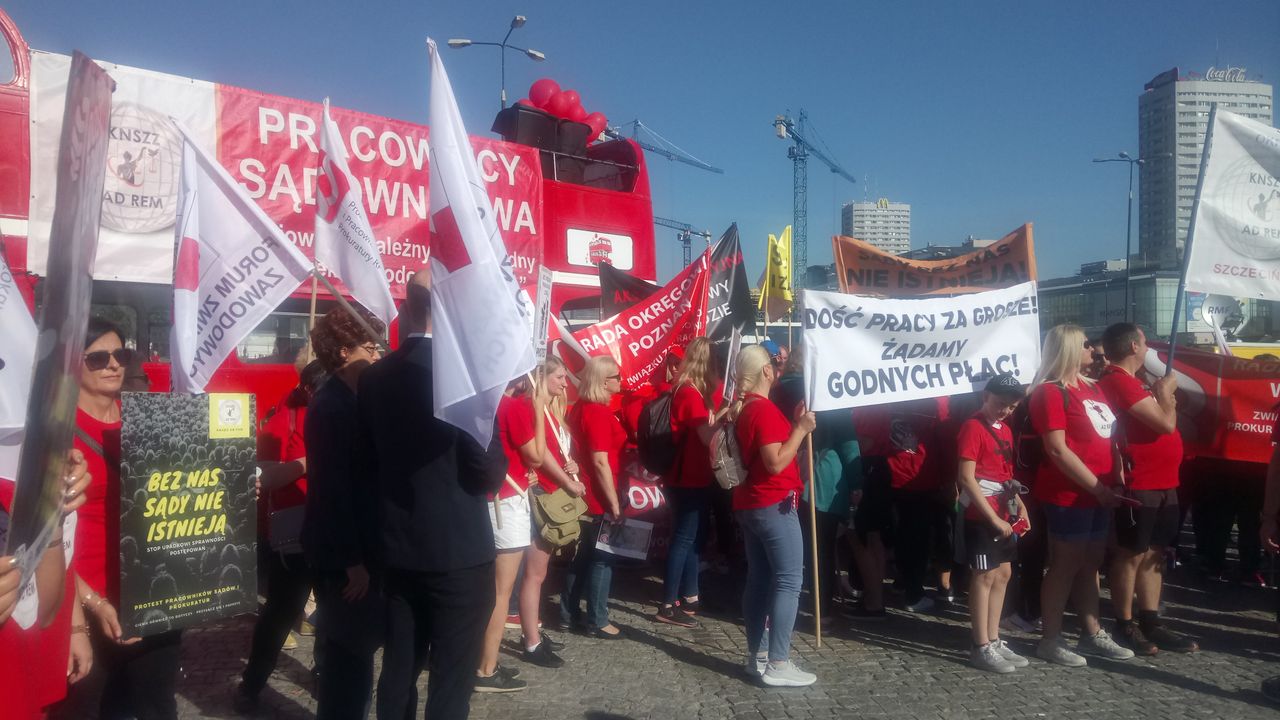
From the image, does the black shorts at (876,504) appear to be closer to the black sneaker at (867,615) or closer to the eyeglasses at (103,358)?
the black sneaker at (867,615)

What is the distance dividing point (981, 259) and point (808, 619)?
2823 millimetres

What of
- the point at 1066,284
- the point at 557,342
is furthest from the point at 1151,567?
the point at 1066,284

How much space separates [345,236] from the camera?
512cm

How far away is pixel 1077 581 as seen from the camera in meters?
5.29

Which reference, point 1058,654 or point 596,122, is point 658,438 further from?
point 596,122

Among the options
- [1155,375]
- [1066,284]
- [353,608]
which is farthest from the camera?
[1066,284]

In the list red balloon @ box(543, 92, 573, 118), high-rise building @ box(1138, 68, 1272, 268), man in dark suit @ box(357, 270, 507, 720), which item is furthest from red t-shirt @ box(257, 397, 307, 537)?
high-rise building @ box(1138, 68, 1272, 268)

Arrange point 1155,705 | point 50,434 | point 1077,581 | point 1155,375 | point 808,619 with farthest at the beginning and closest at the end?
point 1155,375, point 808,619, point 1077,581, point 1155,705, point 50,434

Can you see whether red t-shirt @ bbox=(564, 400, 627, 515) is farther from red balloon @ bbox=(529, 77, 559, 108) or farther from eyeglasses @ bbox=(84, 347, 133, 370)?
red balloon @ bbox=(529, 77, 559, 108)

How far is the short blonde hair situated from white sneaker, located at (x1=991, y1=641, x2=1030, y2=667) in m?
2.73

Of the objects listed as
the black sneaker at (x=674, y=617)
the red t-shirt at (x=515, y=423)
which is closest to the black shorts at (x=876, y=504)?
the black sneaker at (x=674, y=617)

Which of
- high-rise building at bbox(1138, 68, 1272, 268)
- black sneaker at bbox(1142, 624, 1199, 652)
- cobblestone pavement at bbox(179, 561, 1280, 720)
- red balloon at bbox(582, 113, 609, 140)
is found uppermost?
high-rise building at bbox(1138, 68, 1272, 268)

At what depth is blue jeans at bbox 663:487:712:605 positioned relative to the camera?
19.6 feet

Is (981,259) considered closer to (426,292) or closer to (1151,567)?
(1151,567)
